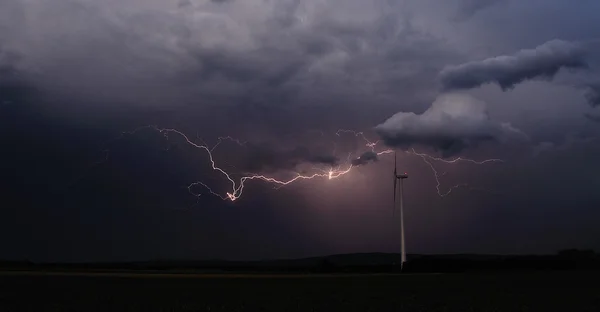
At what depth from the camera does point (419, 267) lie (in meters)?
125

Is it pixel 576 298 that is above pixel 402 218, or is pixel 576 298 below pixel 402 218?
below

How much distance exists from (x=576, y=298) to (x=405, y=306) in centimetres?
1932

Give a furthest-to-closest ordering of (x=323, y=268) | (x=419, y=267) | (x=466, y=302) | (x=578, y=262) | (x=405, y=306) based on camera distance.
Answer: (x=578, y=262) < (x=323, y=268) < (x=419, y=267) < (x=466, y=302) < (x=405, y=306)

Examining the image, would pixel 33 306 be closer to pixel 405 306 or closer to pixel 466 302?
pixel 405 306

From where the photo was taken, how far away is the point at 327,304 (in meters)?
45.4

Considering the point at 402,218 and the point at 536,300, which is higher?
the point at 402,218

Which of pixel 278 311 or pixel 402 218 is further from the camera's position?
pixel 402 218

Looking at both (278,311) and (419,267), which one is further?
(419,267)

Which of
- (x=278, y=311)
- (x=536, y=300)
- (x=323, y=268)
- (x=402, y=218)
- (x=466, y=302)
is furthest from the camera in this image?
(x=323, y=268)

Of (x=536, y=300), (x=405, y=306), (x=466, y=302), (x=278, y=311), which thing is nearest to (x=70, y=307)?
(x=278, y=311)

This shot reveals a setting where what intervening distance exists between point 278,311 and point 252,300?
33.5 ft

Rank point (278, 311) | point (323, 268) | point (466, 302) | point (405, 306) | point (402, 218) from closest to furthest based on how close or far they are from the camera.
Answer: point (278, 311), point (405, 306), point (466, 302), point (402, 218), point (323, 268)

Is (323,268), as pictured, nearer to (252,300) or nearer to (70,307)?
(252,300)

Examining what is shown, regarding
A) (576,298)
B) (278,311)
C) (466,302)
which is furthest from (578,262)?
(278,311)
